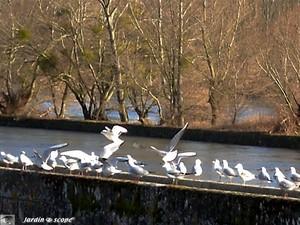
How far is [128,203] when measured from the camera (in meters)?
12.3

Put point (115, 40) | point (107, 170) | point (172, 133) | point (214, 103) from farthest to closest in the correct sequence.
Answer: point (115, 40) → point (214, 103) → point (172, 133) → point (107, 170)

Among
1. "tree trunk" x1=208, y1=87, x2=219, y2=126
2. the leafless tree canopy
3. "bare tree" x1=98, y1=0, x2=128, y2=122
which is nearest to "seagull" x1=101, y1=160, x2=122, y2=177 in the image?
the leafless tree canopy

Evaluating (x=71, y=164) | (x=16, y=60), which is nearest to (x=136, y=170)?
(x=71, y=164)

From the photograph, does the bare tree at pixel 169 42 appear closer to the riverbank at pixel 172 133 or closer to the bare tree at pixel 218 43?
the bare tree at pixel 218 43

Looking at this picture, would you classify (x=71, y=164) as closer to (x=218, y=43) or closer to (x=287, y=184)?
(x=287, y=184)

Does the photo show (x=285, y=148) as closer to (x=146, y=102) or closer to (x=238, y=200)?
(x=146, y=102)

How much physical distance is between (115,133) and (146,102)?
20616 mm

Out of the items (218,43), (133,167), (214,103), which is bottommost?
(214,103)

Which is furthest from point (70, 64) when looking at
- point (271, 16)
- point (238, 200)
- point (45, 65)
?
point (238, 200)

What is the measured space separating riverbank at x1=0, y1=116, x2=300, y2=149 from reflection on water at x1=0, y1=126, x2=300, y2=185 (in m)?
0.45

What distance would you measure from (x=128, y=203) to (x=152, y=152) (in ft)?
38.6

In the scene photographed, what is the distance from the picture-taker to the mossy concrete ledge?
11172mm

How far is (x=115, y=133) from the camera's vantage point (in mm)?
15375

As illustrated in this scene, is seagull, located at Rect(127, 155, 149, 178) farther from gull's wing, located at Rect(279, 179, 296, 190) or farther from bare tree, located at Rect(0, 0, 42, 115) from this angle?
bare tree, located at Rect(0, 0, 42, 115)
